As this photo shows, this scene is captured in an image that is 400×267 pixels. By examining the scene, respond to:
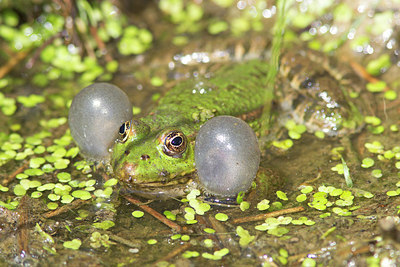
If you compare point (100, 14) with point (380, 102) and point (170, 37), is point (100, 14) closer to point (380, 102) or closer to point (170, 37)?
point (170, 37)

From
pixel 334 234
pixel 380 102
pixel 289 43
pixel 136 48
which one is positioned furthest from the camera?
pixel 136 48

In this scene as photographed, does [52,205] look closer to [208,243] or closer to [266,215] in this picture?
[208,243]

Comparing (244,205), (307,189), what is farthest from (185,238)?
(307,189)

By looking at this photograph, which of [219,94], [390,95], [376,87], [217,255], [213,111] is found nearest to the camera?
[217,255]

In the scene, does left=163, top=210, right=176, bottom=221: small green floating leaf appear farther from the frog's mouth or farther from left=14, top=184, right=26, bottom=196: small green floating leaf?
left=14, top=184, right=26, bottom=196: small green floating leaf

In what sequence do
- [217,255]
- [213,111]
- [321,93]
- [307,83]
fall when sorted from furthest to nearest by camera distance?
[307,83]
[321,93]
[213,111]
[217,255]

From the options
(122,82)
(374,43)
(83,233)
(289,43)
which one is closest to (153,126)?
(83,233)

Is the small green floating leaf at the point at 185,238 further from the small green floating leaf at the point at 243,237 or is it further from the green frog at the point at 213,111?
the green frog at the point at 213,111
